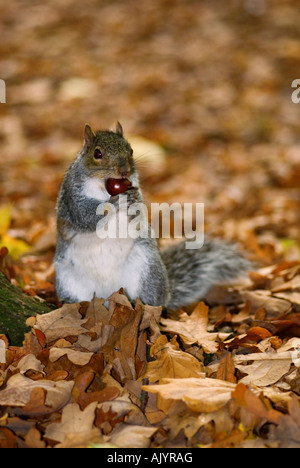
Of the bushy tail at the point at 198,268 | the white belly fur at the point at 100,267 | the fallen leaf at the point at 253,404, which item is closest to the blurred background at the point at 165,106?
the bushy tail at the point at 198,268

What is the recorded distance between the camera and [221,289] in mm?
4223

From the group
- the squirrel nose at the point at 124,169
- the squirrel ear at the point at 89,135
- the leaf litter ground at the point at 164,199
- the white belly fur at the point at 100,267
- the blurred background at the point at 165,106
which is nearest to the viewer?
the leaf litter ground at the point at 164,199

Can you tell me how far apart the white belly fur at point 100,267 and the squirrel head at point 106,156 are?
0.40 metres

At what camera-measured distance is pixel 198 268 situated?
14.0ft

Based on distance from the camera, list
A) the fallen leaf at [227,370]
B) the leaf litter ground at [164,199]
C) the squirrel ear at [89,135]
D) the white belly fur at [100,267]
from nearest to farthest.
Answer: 1. the leaf litter ground at [164,199]
2. the fallen leaf at [227,370]
3. the white belly fur at [100,267]
4. the squirrel ear at [89,135]

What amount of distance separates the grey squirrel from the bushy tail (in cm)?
42

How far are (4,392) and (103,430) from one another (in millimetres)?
518

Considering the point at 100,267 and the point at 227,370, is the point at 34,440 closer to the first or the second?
the point at 227,370

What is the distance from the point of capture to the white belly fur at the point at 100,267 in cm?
347

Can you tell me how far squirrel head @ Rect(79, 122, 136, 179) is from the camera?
3420 millimetres

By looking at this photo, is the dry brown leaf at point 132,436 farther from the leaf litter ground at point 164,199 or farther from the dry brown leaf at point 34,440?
the dry brown leaf at point 34,440

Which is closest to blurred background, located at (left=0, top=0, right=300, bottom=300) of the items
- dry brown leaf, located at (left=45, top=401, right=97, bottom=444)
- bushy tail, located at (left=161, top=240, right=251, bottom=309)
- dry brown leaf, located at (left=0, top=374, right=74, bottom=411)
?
bushy tail, located at (left=161, top=240, right=251, bottom=309)

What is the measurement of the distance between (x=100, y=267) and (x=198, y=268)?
1.05 meters
